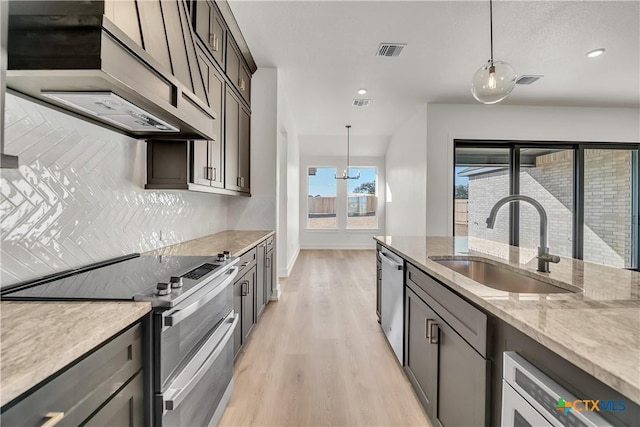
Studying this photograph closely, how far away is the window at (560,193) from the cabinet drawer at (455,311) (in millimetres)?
4050

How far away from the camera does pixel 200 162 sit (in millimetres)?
2428

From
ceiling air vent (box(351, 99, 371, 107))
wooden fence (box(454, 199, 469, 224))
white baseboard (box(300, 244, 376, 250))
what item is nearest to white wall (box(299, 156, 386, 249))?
white baseboard (box(300, 244, 376, 250))

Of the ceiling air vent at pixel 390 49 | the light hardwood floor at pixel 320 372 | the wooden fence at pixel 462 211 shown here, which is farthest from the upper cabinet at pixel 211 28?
the wooden fence at pixel 462 211

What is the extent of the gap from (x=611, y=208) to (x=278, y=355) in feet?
20.3

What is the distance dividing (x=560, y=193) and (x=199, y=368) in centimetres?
635

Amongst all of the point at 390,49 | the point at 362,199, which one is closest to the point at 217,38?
the point at 390,49

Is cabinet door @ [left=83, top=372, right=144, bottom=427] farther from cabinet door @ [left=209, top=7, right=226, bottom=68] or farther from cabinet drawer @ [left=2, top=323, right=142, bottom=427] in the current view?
cabinet door @ [left=209, top=7, right=226, bottom=68]

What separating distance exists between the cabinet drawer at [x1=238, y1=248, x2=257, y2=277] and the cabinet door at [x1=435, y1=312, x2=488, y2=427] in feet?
4.78

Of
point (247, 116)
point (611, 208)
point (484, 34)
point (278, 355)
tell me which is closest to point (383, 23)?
point (484, 34)

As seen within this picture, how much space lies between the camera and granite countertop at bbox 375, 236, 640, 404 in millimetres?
632

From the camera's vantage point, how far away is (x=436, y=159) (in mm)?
5250

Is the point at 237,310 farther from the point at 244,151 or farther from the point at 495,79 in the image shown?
the point at 495,79

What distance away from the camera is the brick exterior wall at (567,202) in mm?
5293

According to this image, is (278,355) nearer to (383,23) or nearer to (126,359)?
(126,359)
